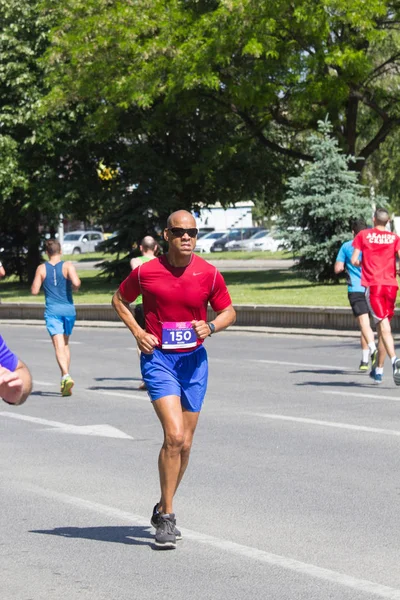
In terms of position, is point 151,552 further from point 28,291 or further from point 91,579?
point 28,291

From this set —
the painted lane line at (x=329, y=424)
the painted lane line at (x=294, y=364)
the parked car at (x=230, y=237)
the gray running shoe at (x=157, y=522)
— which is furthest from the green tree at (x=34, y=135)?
the gray running shoe at (x=157, y=522)

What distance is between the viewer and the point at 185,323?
6535 millimetres

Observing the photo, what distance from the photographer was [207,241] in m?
73.0

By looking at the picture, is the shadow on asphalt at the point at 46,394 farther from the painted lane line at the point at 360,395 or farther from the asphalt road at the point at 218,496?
the painted lane line at the point at 360,395

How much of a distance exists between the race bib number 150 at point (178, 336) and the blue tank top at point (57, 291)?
7.32 metres

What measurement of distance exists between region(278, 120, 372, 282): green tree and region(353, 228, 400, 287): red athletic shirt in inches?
741

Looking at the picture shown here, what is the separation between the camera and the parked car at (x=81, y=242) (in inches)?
3292

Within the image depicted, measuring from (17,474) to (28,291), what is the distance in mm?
32620

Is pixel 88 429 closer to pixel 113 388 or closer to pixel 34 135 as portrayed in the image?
pixel 113 388

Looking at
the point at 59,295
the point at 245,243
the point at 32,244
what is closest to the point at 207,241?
the point at 245,243

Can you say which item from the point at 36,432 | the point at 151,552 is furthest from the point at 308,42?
the point at 151,552

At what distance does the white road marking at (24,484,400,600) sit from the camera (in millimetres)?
5340

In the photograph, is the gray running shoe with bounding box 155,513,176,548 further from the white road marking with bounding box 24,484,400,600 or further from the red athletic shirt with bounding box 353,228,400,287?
the red athletic shirt with bounding box 353,228,400,287

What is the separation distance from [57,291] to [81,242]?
7084cm
